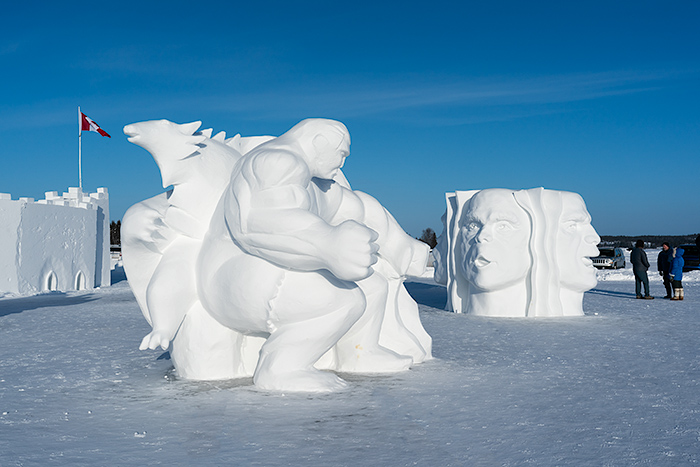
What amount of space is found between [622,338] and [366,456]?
4.69 metres

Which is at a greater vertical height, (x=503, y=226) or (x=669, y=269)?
(x=503, y=226)

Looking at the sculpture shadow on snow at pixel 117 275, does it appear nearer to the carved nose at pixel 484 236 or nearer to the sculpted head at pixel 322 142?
the carved nose at pixel 484 236

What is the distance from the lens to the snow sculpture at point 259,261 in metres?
3.48

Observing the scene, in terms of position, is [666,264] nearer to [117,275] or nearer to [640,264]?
[640,264]

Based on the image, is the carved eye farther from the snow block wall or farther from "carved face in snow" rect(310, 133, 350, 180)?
the snow block wall

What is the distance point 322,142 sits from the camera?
3.82m

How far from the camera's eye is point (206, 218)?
13.3 feet

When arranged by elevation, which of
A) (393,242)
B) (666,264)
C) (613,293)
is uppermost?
(393,242)

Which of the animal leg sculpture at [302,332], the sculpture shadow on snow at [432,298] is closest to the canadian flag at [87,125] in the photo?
the sculpture shadow on snow at [432,298]

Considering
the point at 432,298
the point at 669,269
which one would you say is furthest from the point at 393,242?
the point at 669,269

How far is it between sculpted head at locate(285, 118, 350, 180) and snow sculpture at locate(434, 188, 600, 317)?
525cm

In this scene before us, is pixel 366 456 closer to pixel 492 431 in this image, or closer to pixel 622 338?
pixel 492 431

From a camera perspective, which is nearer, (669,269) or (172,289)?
(172,289)

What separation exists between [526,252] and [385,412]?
615cm
